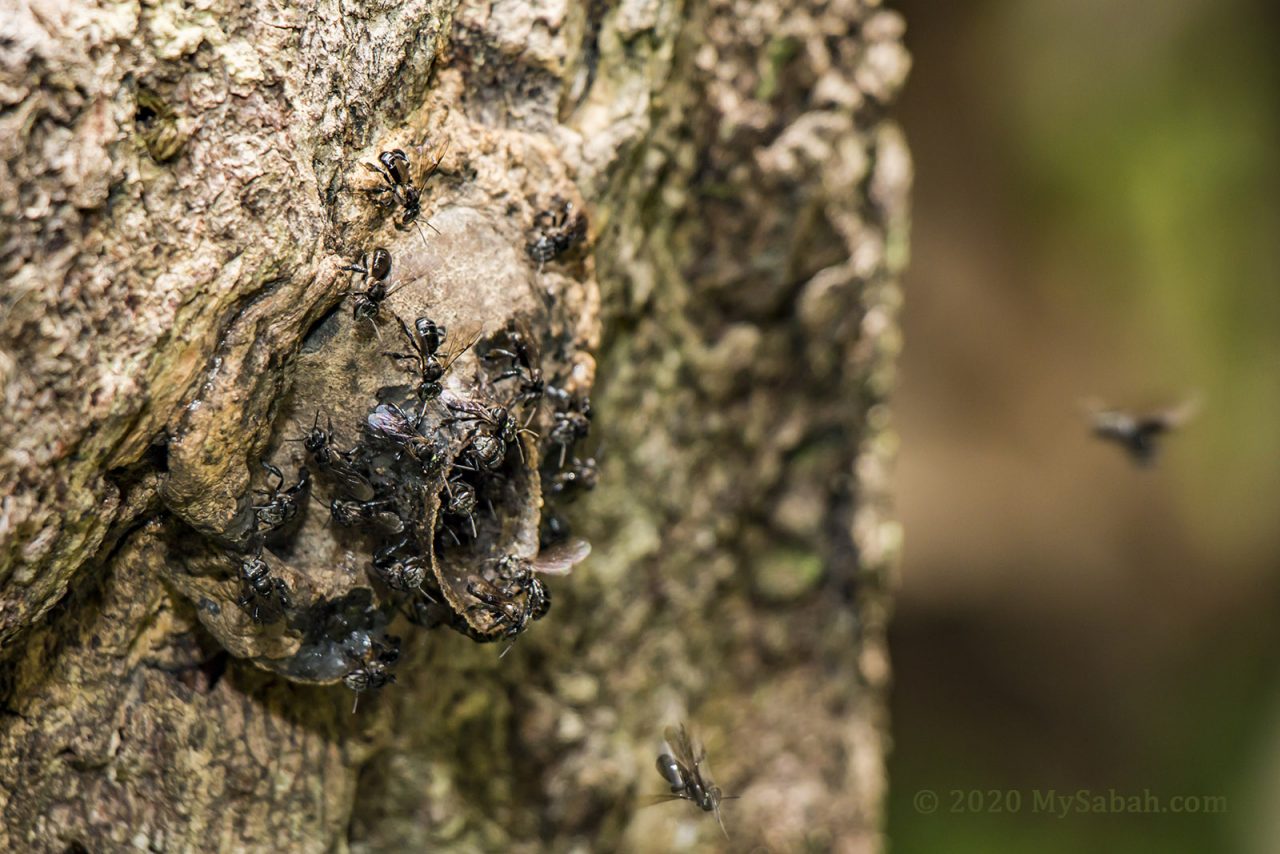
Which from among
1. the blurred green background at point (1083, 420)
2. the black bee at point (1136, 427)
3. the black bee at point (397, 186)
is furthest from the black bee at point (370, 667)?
the blurred green background at point (1083, 420)

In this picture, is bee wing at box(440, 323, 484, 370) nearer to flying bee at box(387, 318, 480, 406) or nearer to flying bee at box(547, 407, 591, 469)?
flying bee at box(387, 318, 480, 406)

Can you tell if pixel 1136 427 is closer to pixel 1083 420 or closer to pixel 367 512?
pixel 1083 420

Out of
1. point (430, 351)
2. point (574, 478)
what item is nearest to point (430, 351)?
point (430, 351)

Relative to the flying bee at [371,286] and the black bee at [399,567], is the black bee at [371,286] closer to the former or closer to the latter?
the flying bee at [371,286]

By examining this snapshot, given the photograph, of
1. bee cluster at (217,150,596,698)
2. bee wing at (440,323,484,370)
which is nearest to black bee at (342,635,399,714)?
bee cluster at (217,150,596,698)

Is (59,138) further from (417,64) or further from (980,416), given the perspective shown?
(980,416)

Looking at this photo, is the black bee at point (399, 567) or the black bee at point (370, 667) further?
the black bee at point (370, 667)
